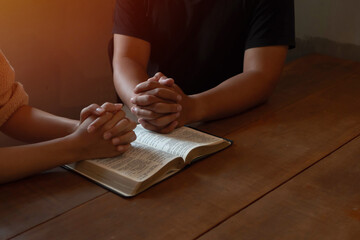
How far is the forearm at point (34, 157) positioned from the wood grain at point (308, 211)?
15.9 inches

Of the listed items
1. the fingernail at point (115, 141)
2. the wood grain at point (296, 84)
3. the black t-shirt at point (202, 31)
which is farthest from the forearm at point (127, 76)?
the fingernail at point (115, 141)

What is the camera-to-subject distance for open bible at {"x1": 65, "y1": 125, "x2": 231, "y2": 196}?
952mm

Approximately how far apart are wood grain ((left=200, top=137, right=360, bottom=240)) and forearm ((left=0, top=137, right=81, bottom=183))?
15.9 inches

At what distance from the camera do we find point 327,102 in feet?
4.91

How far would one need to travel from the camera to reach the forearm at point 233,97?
131 centimetres

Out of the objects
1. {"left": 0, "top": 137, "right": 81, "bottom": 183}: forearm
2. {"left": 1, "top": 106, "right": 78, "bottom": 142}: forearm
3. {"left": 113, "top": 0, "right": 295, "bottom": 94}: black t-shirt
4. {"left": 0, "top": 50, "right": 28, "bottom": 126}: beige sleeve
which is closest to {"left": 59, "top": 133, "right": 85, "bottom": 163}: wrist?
{"left": 0, "top": 137, "right": 81, "bottom": 183}: forearm

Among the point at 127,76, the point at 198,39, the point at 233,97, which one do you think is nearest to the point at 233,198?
the point at 233,97

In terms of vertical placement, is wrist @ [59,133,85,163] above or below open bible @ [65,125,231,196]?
above

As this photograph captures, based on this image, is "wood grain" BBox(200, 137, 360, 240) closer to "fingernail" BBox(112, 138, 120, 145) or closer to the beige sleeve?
"fingernail" BBox(112, 138, 120, 145)

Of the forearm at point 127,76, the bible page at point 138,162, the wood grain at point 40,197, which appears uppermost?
the forearm at point 127,76

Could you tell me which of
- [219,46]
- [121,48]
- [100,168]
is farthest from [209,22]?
[100,168]

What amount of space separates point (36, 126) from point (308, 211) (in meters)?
0.74

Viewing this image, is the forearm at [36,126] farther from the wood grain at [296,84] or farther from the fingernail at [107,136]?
the wood grain at [296,84]

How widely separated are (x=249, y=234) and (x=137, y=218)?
21 cm
